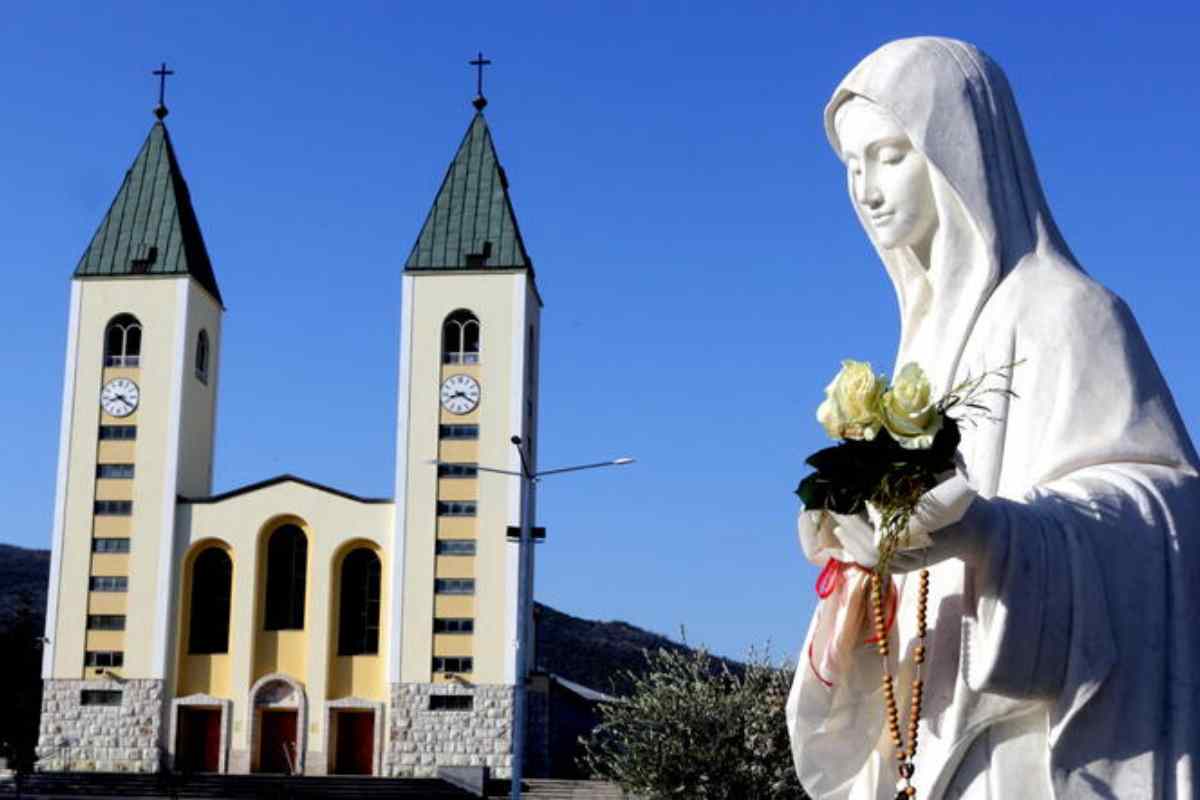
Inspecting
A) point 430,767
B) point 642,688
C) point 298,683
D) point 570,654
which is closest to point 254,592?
point 298,683

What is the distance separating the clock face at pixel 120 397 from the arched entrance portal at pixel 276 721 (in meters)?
9.26

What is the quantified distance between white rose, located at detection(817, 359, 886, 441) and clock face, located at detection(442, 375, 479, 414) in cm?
5172

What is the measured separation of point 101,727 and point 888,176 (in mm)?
53800

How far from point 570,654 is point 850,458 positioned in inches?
4125

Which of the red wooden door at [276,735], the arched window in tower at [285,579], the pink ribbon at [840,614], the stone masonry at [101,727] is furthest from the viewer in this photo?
the arched window in tower at [285,579]

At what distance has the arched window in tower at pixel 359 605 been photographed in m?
55.5

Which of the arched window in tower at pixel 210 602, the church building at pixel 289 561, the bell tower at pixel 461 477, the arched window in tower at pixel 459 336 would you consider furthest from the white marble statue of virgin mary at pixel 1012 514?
the arched window in tower at pixel 210 602

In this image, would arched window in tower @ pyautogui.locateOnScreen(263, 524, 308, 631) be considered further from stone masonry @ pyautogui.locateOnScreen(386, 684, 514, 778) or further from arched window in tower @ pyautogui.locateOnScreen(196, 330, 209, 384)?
arched window in tower @ pyautogui.locateOnScreen(196, 330, 209, 384)

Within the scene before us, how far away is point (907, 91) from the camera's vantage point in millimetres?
3992

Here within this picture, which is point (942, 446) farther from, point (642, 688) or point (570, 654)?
point (570, 654)

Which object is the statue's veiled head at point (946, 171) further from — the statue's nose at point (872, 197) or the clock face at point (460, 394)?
the clock face at point (460, 394)

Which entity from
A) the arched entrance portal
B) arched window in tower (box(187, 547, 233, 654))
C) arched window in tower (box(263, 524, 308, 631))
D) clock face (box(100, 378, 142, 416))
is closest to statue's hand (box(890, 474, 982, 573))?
the arched entrance portal

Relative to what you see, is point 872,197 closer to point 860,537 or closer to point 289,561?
point 860,537

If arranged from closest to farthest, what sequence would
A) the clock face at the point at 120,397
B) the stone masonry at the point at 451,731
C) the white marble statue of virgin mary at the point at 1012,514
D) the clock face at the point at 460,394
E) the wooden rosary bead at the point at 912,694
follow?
the white marble statue of virgin mary at the point at 1012,514 < the wooden rosary bead at the point at 912,694 < the stone masonry at the point at 451,731 < the clock face at the point at 460,394 < the clock face at the point at 120,397
